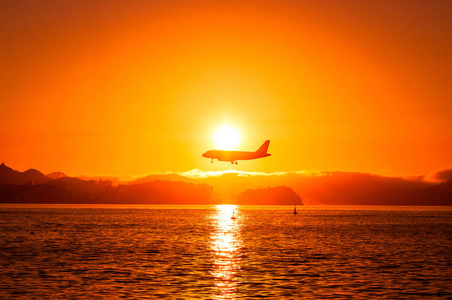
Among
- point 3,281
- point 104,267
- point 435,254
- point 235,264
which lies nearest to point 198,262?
point 235,264

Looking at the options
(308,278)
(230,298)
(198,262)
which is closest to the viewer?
(230,298)

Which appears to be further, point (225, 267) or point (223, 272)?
point (225, 267)

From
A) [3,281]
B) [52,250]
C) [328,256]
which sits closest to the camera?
[3,281]

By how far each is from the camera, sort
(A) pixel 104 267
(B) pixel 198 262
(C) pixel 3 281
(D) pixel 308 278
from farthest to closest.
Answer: (B) pixel 198 262, (A) pixel 104 267, (D) pixel 308 278, (C) pixel 3 281

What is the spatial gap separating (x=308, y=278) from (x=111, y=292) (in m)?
22.3

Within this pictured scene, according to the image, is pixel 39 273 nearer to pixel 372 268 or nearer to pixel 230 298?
pixel 230 298

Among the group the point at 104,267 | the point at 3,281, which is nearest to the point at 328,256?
the point at 104,267

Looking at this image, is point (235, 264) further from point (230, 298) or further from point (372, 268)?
point (230, 298)

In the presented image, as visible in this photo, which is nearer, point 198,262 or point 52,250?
point 198,262

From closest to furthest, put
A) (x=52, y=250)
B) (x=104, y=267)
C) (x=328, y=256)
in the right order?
(x=104, y=267) < (x=328, y=256) < (x=52, y=250)

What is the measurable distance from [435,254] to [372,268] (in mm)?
25358

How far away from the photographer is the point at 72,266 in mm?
76438

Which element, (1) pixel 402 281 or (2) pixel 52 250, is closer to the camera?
(1) pixel 402 281

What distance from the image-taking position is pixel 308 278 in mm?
65312
